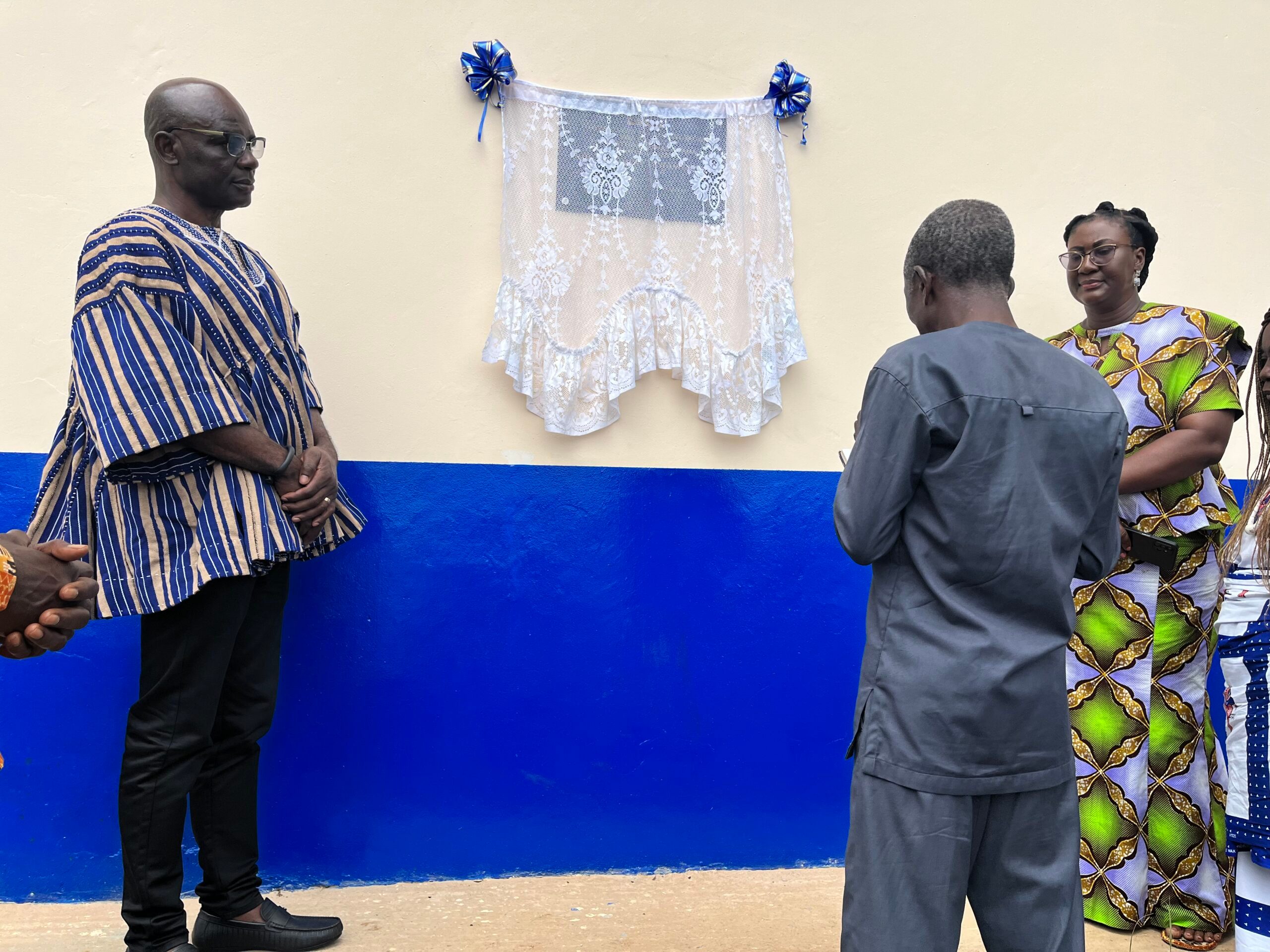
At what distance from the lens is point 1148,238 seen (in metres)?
3.00

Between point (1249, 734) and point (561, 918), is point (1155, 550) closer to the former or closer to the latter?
point (1249, 734)

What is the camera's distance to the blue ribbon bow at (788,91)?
3.21m

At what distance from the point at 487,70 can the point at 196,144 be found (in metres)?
0.94

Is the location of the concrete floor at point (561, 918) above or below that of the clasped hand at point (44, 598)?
below

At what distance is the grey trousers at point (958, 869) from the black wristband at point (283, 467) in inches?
57.6

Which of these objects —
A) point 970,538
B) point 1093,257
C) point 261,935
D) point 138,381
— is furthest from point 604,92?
point 261,935

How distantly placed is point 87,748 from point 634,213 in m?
2.17

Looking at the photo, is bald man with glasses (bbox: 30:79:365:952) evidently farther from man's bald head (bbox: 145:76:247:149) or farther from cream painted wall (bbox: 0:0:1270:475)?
cream painted wall (bbox: 0:0:1270:475)

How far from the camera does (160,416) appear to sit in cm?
222

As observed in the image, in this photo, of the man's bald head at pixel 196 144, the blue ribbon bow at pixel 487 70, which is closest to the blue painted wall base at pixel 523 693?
the man's bald head at pixel 196 144

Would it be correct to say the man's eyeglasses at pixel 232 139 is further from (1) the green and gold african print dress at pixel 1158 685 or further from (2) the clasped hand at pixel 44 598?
(1) the green and gold african print dress at pixel 1158 685

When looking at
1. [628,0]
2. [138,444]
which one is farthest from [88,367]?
[628,0]

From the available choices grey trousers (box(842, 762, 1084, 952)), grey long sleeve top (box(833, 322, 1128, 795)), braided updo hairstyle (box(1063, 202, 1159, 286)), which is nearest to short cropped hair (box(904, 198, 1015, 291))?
grey long sleeve top (box(833, 322, 1128, 795))

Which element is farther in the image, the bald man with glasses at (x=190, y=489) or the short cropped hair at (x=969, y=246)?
the bald man with glasses at (x=190, y=489)
